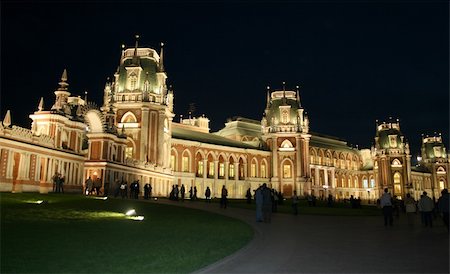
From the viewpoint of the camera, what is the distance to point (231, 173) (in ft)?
255

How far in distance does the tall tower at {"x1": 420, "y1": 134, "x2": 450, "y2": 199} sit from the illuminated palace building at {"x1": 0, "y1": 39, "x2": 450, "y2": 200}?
28 centimetres

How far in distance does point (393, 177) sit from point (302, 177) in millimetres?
35306

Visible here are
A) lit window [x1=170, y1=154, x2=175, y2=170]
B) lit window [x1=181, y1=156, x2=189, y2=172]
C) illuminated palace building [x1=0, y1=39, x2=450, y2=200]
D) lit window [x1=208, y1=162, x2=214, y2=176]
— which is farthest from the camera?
lit window [x1=208, y1=162, x2=214, y2=176]

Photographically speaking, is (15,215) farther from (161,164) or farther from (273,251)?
(161,164)

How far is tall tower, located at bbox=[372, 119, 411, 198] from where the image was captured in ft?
336

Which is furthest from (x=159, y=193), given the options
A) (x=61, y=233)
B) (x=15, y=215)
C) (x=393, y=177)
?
(x=393, y=177)

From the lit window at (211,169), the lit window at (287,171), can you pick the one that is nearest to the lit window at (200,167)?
the lit window at (211,169)

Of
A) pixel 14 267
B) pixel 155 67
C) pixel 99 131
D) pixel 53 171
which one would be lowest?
pixel 14 267

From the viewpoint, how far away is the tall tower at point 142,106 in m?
58.2

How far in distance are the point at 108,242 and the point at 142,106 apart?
4676cm

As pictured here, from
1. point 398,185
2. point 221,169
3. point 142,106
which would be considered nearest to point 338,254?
point 142,106

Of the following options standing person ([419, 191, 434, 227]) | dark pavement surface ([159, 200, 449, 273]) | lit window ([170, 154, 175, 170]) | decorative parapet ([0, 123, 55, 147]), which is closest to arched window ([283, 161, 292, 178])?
lit window ([170, 154, 175, 170])

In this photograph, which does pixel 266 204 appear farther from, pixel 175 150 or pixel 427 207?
pixel 175 150

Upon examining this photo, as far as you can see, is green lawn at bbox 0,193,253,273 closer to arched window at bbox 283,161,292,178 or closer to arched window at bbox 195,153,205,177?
arched window at bbox 195,153,205,177
